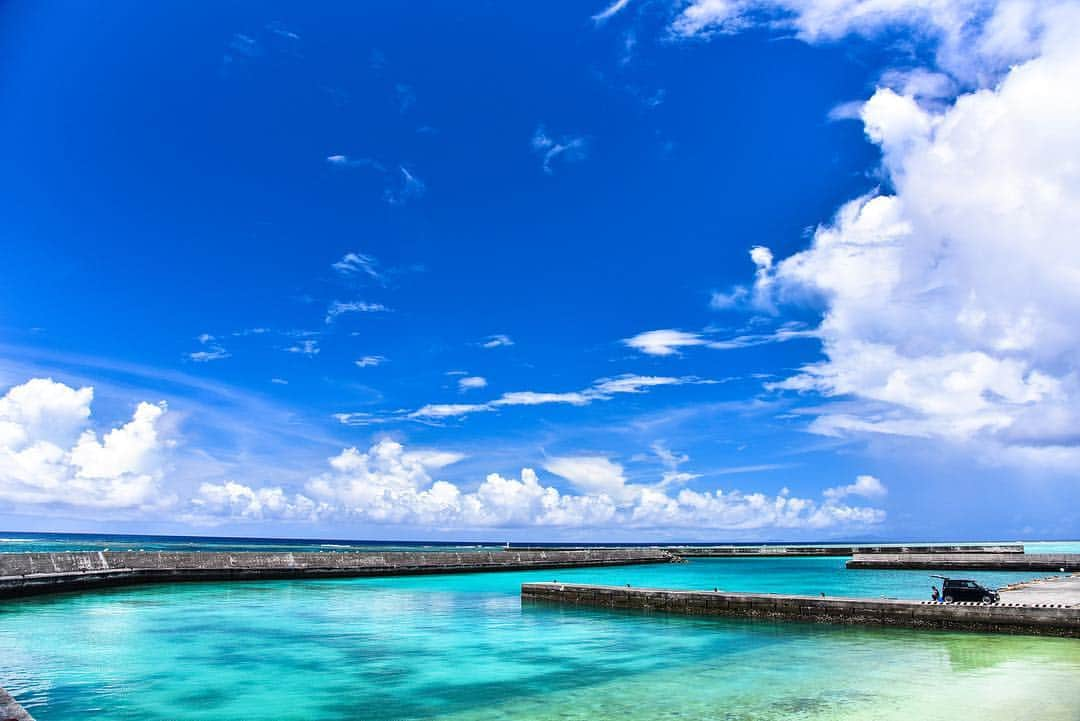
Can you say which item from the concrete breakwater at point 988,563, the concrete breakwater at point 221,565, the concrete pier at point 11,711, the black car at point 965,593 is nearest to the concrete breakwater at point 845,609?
the black car at point 965,593

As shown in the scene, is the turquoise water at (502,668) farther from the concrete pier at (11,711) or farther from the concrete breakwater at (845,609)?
the concrete pier at (11,711)

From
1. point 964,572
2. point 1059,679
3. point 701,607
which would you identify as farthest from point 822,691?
point 964,572

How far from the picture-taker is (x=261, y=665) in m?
16.8

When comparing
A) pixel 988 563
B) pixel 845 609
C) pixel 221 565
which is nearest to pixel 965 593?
pixel 845 609

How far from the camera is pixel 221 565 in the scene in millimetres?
43562

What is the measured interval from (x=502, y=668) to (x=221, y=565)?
3301cm

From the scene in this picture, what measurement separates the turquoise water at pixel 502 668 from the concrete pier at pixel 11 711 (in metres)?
4.66

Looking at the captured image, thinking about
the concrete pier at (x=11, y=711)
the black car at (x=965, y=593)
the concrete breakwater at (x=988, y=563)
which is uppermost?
the concrete pier at (x=11, y=711)

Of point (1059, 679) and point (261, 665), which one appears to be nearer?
point (1059, 679)

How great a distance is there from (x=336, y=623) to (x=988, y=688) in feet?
61.7

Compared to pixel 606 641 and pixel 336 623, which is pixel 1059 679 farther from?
pixel 336 623

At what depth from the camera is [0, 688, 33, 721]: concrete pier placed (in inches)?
287

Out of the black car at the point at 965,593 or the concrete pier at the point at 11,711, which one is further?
the black car at the point at 965,593

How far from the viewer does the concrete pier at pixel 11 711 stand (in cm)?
728
